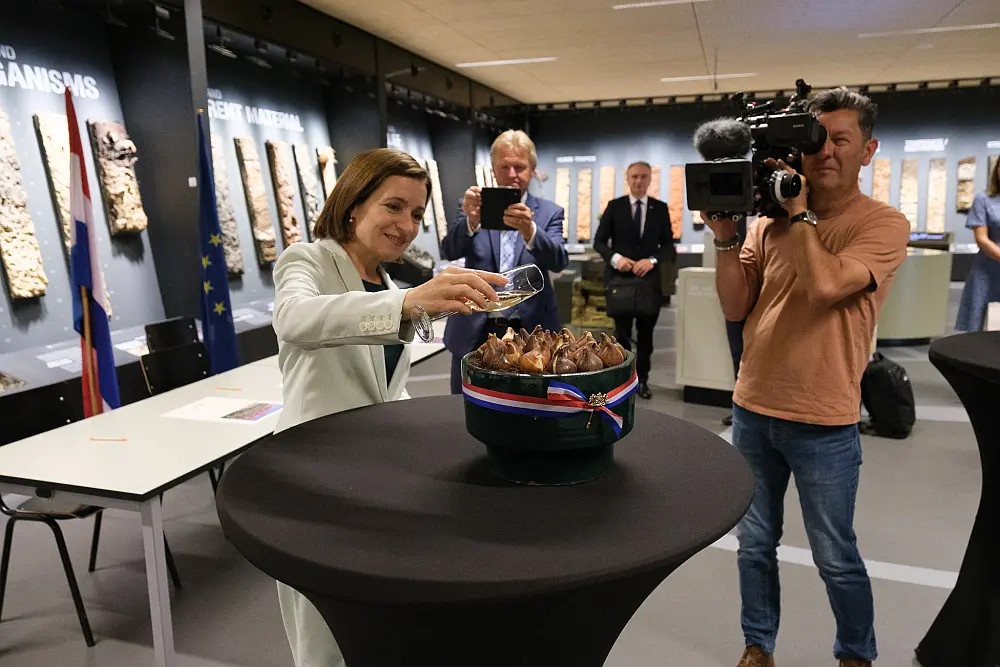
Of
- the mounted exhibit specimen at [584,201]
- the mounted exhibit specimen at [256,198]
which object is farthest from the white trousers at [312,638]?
the mounted exhibit specimen at [584,201]

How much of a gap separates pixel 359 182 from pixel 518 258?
1.51 metres

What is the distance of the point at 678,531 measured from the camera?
979 millimetres

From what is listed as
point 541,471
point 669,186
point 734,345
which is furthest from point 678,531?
point 669,186

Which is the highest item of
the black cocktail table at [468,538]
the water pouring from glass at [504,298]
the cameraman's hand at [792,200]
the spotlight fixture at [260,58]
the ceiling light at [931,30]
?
the ceiling light at [931,30]

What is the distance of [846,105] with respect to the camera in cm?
180

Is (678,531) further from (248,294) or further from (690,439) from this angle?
(248,294)

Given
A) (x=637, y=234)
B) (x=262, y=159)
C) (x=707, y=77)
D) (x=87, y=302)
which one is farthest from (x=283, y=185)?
(x=707, y=77)

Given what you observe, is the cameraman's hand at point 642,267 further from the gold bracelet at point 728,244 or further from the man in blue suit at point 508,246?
the gold bracelet at point 728,244

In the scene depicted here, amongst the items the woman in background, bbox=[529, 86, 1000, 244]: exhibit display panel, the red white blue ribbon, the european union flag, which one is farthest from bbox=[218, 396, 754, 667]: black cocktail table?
bbox=[529, 86, 1000, 244]: exhibit display panel

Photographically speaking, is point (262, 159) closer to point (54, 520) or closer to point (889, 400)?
point (54, 520)

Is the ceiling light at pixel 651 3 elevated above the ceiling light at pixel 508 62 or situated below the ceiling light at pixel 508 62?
below

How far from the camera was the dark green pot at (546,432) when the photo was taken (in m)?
1.09

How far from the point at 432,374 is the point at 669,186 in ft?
23.7

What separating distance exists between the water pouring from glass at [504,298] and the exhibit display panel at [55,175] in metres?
3.05
